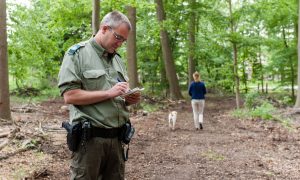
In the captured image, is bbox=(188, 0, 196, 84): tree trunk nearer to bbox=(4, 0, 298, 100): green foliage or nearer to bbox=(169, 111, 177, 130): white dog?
bbox=(4, 0, 298, 100): green foliage

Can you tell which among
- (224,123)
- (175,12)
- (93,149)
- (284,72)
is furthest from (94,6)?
(284,72)

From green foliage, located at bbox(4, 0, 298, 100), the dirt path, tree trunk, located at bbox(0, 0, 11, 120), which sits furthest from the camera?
green foliage, located at bbox(4, 0, 298, 100)

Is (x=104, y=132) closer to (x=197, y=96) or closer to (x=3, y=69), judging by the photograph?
(x=3, y=69)

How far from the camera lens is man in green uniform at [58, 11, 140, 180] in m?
3.46

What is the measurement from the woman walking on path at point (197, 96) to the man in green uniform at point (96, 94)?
34.3ft

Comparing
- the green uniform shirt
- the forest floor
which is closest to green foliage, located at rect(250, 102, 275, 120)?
the forest floor

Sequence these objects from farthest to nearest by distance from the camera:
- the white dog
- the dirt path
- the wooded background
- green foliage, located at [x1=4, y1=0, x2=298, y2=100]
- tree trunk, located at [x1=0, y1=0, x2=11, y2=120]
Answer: green foliage, located at [x1=4, y1=0, x2=298, y2=100], the wooded background, the white dog, tree trunk, located at [x1=0, y1=0, x2=11, y2=120], the dirt path

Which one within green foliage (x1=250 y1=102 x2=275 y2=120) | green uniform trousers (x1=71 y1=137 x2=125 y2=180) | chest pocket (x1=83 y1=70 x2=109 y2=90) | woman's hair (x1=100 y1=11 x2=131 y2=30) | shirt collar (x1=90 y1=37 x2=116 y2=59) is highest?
woman's hair (x1=100 y1=11 x2=131 y2=30)

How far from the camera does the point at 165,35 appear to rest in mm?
25625

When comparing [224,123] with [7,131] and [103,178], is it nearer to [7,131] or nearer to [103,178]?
[7,131]

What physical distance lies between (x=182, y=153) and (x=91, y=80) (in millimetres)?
6547

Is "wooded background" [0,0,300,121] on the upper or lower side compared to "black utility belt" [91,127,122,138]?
upper

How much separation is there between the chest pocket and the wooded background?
808 centimetres

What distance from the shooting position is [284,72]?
27.0 meters
